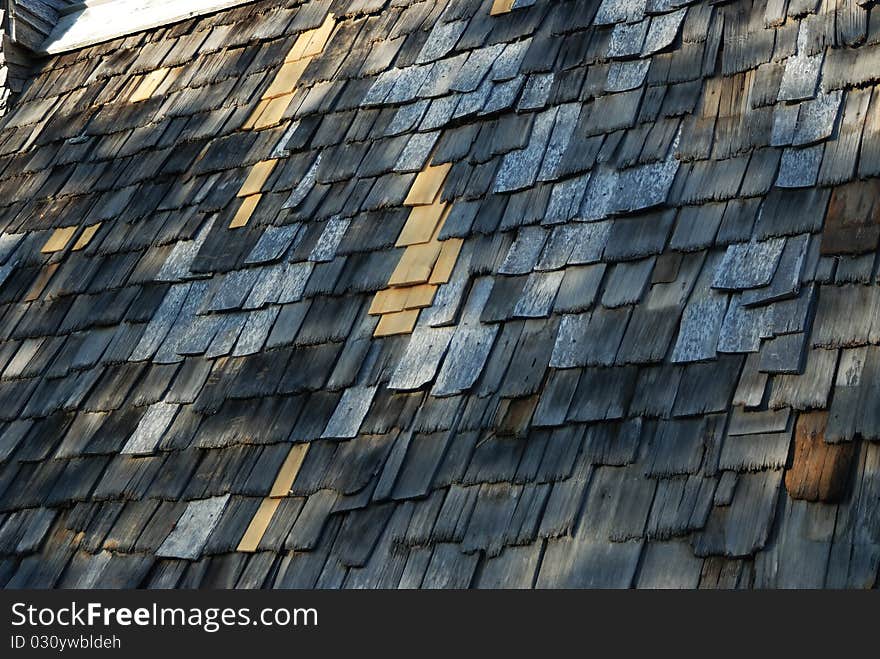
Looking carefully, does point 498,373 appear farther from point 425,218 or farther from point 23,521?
point 23,521

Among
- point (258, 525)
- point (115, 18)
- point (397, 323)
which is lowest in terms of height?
point (258, 525)

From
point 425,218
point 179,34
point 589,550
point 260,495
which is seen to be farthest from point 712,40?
point 179,34

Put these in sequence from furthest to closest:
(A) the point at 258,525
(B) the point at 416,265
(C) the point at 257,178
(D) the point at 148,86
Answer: (D) the point at 148,86 → (C) the point at 257,178 → (B) the point at 416,265 → (A) the point at 258,525

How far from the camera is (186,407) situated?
15.7 feet

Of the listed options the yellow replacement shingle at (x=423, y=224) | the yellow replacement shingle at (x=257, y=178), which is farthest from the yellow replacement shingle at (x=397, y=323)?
the yellow replacement shingle at (x=257, y=178)

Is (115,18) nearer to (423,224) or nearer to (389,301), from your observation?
(423,224)

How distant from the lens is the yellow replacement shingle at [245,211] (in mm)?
5293

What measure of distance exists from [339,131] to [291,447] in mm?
1657

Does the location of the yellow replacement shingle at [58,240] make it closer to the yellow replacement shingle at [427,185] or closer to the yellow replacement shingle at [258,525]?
the yellow replacement shingle at [427,185]

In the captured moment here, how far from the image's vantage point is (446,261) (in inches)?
178

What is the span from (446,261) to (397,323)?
31 centimetres

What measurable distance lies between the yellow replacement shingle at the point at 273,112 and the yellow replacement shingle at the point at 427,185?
42.5 inches

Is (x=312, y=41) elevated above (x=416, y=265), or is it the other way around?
(x=312, y=41)

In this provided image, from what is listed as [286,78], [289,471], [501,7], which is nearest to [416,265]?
[289,471]
